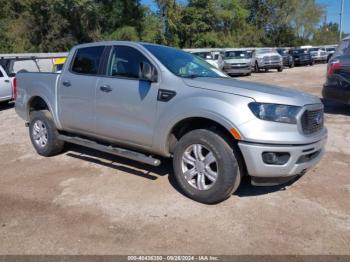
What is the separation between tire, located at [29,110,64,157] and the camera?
19.0 ft

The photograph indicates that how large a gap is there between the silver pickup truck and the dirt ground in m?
0.37

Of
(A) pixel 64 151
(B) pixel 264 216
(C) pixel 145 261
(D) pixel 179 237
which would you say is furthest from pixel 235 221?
(A) pixel 64 151

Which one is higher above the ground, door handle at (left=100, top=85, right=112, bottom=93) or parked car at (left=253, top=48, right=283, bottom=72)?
parked car at (left=253, top=48, right=283, bottom=72)

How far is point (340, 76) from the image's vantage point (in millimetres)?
8422

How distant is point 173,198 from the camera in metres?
4.28

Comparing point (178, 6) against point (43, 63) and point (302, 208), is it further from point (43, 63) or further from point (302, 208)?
point (302, 208)

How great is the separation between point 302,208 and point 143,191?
1.91m

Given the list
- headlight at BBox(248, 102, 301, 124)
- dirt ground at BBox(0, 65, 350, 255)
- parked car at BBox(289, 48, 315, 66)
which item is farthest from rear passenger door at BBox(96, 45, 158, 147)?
parked car at BBox(289, 48, 315, 66)

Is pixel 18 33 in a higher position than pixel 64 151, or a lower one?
higher

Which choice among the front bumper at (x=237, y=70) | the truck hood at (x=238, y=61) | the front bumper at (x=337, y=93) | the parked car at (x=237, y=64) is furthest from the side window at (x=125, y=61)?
the truck hood at (x=238, y=61)

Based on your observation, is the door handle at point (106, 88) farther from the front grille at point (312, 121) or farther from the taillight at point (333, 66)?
the taillight at point (333, 66)

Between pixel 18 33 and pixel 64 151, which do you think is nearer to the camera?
pixel 64 151

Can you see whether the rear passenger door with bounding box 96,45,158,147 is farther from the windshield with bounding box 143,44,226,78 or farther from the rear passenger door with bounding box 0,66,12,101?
the rear passenger door with bounding box 0,66,12,101

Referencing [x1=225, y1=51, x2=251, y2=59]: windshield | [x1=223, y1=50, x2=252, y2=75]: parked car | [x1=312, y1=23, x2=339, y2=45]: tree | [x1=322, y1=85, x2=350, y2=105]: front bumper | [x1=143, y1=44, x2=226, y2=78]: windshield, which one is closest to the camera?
[x1=143, y1=44, x2=226, y2=78]: windshield
